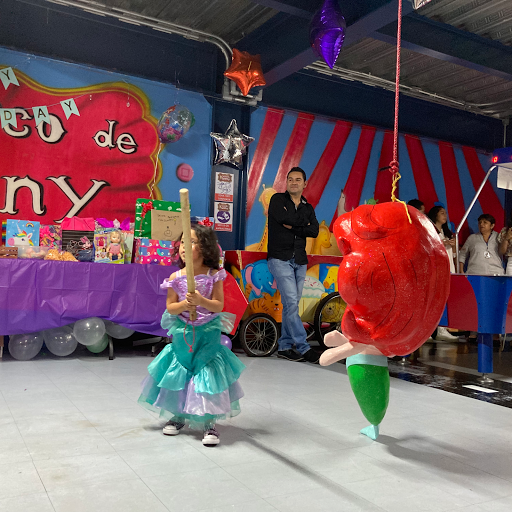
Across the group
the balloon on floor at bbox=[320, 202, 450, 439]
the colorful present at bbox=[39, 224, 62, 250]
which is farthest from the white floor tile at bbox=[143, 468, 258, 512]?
the colorful present at bbox=[39, 224, 62, 250]

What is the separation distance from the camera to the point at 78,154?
5031mm

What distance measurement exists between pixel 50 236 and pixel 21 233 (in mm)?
256

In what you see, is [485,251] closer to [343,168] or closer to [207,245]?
[343,168]

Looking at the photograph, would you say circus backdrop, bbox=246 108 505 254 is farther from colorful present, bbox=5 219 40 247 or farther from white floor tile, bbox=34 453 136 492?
white floor tile, bbox=34 453 136 492

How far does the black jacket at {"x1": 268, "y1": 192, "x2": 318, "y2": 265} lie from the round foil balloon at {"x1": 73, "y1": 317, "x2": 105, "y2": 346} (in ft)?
5.08

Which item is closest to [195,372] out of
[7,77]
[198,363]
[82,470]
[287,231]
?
[198,363]

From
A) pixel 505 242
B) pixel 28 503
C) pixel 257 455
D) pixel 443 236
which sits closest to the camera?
pixel 28 503

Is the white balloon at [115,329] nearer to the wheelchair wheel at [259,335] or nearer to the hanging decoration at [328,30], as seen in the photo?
the wheelchair wheel at [259,335]

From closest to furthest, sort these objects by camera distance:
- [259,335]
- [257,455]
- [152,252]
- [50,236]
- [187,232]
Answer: [187,232] < [257,455] < [50,236] < [152,252] < [259,335]

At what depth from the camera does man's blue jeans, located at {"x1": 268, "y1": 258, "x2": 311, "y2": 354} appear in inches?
184

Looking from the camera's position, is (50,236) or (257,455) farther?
(50,236)

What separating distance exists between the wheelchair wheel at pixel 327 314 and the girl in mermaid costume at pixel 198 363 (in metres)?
2.66

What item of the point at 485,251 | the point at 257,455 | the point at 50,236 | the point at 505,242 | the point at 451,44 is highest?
the point at 451,44

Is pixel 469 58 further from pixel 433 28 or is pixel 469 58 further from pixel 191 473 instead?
pixel 191 473
